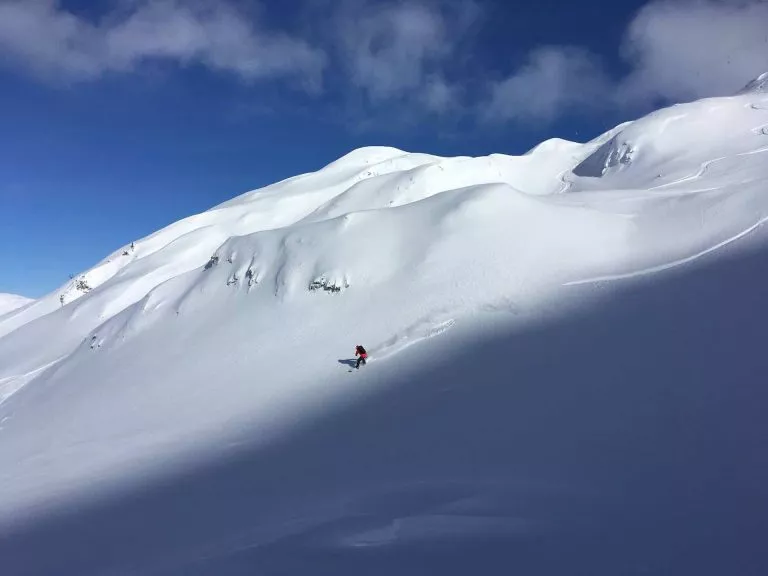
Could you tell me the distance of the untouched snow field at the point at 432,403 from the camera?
273 inches

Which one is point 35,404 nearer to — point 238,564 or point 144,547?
point 144,547

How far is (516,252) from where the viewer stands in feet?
63.3

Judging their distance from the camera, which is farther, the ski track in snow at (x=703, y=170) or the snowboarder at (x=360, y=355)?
the ski track in snow at (x=703, y=170)

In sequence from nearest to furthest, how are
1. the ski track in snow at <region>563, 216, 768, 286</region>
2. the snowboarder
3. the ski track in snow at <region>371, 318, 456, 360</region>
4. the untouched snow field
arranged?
the untouched snow field < the snowboarder < the ski track in snow at <region>371, 318, 456, 360</region> < the ski track in snow at <region>563, 216, 768, 286</region>

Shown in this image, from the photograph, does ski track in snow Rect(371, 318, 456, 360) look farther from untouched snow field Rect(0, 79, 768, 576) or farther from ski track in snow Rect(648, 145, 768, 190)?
ski track in snow Rect(648, 145, 768, 190)

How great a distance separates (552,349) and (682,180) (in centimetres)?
2078

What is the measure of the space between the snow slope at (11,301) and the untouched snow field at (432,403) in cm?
6830

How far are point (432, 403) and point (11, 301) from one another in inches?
3957

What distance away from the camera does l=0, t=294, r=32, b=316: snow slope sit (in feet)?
277

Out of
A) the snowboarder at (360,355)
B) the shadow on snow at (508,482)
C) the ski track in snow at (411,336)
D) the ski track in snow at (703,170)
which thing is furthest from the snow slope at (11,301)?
the ski track in snow at (703,170)

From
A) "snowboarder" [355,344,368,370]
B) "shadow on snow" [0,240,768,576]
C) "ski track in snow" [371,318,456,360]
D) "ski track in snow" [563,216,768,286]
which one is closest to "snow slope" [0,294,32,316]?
"ski track in snow" [371,318,456,360]

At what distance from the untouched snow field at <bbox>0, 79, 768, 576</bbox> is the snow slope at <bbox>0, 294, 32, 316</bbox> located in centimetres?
6830

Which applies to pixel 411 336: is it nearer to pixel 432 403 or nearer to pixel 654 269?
pixel 432 403

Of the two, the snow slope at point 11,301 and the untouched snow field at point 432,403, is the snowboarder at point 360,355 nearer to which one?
the untouched snow field at point 432,403
